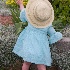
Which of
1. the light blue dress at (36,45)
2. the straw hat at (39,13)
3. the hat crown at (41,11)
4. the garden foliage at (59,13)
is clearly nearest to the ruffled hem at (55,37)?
the light blue dress at (36,45)

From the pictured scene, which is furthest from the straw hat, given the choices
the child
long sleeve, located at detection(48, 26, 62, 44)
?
long sleeve, located at detection(48, 26, 62, 44)

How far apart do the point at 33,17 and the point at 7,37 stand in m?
1.12

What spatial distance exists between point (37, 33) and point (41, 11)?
35 cm

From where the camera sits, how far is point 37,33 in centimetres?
540

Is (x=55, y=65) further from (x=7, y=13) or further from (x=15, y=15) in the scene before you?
(x=7, y=13)

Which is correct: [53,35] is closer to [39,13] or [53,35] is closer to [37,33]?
[37,33]

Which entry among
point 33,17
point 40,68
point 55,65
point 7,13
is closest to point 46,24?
point 33,17

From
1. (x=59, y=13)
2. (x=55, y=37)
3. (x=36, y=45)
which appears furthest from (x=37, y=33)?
(x=59, y=13)

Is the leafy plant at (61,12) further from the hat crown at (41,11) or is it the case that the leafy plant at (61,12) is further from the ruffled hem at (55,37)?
the hat crown at (41,11)

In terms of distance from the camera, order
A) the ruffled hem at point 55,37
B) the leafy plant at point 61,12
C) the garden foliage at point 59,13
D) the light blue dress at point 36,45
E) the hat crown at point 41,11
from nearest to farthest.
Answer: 1. the hat crown at point 41,11
2. the light blue dress at point 36,45
3. the ruffled hem at point 55,37
4. the garden foliage at point 59,13
5. the leafy plant at point 61,12

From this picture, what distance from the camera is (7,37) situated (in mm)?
6320

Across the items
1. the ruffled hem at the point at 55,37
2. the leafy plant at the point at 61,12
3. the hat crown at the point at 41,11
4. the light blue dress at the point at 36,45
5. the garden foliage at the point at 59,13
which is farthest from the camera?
the leafy plant at the point at 61,12

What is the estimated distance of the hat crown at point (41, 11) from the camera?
17.3ft

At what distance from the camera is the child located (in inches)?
209
